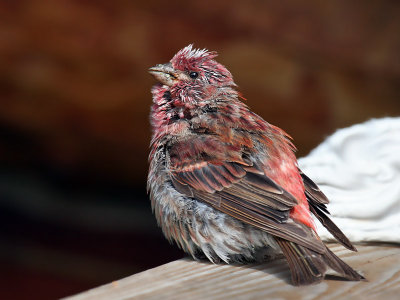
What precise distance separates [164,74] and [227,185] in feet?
2.53

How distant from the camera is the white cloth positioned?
2.78 metres

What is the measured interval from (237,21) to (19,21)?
69.5 inches

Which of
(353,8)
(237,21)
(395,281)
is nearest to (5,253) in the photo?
(237,21)

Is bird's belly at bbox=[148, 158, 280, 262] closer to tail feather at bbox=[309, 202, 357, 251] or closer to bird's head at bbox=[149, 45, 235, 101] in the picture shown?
tail feather at bbox=[309, 202, 357, 251]

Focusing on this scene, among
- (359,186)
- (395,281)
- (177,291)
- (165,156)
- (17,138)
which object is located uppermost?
(17,138)

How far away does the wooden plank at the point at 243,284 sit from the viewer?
199cm

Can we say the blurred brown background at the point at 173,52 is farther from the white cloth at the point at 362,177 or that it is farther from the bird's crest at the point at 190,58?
the bird's crest at the point at 190,58

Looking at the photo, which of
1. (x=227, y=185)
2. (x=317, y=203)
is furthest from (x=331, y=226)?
(x=227, y=185)

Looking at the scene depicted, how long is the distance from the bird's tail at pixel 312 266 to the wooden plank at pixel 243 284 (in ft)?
0.09

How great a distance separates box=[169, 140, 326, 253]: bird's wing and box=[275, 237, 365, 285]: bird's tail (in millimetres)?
38

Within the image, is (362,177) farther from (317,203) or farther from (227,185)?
(227,185)

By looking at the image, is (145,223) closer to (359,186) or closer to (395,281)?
(359,186)

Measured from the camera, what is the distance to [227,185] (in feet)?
8.54

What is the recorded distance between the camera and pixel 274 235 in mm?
2434
